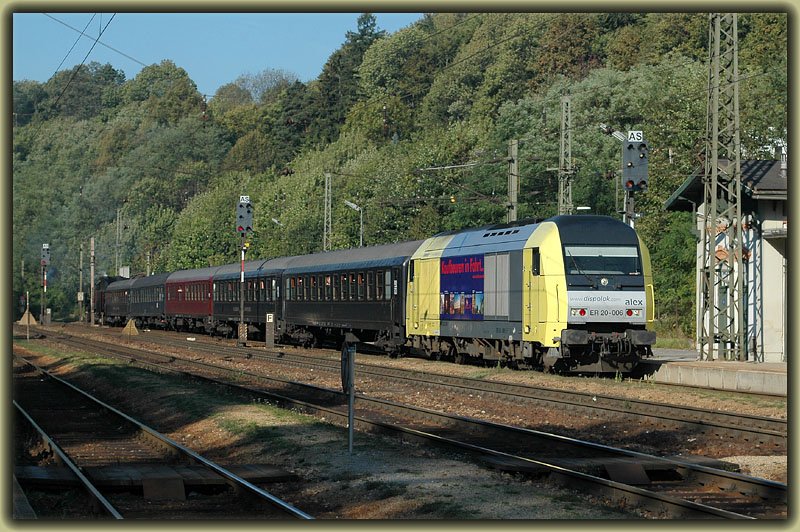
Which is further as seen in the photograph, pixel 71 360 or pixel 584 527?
pixel 71 360

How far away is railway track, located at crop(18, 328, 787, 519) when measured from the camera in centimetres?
1121

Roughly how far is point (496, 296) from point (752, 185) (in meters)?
8.85

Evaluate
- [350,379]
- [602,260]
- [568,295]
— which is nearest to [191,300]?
[602,260]

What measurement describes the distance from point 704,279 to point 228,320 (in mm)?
29731

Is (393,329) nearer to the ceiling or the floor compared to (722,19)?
nearer to the floor

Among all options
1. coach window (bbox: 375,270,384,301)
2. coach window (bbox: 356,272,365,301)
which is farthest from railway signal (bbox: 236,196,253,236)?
coach window (bbox: 375,270,384,301)

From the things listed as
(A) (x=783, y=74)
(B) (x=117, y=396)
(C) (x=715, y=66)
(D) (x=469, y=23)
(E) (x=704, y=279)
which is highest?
(D) (x=469, y=23)

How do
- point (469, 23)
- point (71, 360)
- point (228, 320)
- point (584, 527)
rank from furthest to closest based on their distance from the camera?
point (469, 23)
point (228, 320)
point (71, 360)
point (584, 527)

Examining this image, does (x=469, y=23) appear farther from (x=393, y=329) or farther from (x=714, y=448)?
(x=714, y=448)

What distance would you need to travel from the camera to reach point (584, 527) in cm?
884

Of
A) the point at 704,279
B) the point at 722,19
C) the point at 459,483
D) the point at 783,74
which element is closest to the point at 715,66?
the point at 722,19

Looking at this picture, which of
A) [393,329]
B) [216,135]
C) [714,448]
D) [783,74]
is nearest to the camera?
[714,448]

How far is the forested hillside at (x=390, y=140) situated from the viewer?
63.3 m

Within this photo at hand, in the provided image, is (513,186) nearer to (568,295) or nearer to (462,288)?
(462,288)
